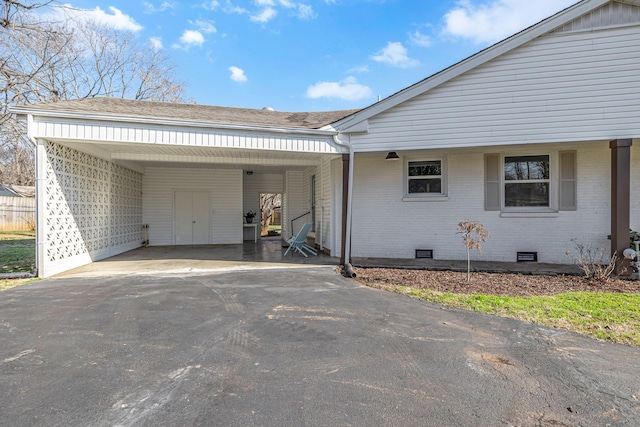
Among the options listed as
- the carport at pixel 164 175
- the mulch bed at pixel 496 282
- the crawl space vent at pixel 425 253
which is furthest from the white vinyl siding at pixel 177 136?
the crawl space vent at pixel 425 253

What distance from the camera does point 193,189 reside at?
1336 centimetres

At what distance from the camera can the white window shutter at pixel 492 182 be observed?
28.9 feet

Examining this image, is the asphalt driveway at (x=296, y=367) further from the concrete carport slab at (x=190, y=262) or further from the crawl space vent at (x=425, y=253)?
the crawl space vent at (x=425, y=253)

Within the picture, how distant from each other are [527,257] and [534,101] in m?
3.76

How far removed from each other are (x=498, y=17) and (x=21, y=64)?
59.8ft

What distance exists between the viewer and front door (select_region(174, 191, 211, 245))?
13289 millimetres

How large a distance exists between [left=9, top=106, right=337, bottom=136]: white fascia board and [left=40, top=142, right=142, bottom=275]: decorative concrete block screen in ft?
2.44

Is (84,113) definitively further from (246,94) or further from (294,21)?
(246,94)

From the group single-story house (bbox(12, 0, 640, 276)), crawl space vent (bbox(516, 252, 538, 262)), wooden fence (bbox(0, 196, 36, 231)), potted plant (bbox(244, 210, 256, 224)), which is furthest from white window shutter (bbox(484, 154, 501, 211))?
wooden fence (bbox(0, 196, 36, 231))

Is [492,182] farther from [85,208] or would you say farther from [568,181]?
[85,208]

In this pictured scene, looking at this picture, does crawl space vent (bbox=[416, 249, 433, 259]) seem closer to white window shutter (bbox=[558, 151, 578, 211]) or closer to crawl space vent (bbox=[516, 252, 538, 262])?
crawl space vent (bbox=[516, 252, 538, 262])

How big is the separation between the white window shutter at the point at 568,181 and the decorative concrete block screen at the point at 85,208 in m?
11.6

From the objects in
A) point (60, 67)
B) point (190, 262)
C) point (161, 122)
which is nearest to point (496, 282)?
point (190, 262)

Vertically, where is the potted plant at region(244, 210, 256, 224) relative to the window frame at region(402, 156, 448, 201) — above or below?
below
